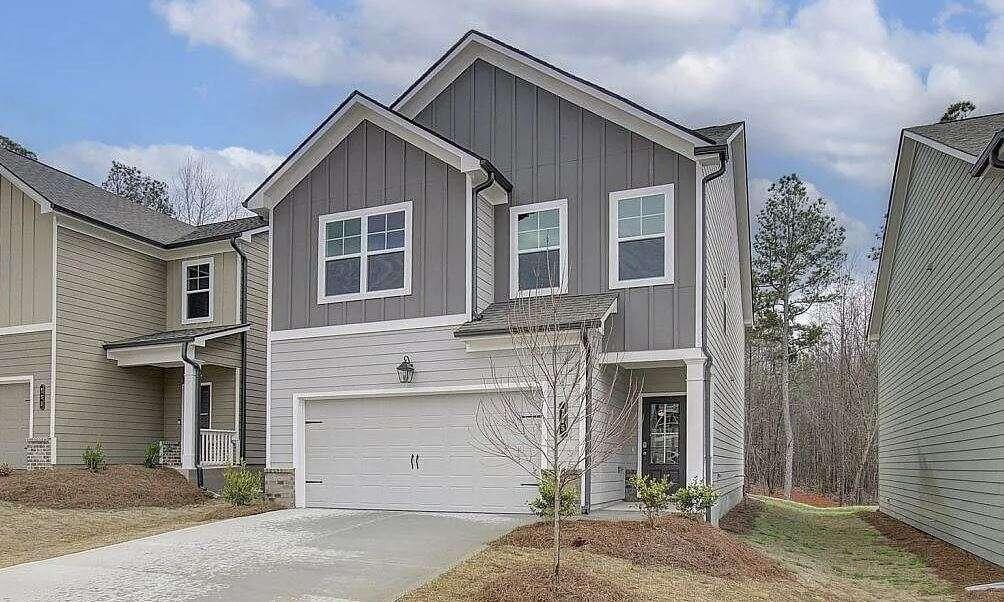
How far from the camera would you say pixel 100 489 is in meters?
15.6

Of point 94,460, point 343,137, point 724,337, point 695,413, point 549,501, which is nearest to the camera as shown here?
point 549,501

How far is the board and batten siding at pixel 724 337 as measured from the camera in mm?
14359

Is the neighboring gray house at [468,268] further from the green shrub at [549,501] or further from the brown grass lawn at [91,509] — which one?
the brown grass lawn at [91,509]

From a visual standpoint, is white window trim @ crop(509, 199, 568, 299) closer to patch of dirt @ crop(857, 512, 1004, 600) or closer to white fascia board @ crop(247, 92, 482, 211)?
white fascia board @ crop(247, 92, 482, 211)

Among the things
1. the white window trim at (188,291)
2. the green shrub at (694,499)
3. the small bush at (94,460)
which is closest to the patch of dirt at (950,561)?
the green shrub at (694,499)

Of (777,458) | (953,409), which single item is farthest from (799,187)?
(953,409)

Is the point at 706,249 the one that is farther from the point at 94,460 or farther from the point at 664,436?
the point at 94,460

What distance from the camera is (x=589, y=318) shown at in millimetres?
12125

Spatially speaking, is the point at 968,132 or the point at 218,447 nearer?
the point at 968,132

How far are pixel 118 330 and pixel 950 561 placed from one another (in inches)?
643

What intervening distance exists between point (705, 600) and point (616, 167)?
735 centimetres

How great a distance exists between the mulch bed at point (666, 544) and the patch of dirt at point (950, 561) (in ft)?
7.32

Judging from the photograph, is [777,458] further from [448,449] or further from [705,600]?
[705,600]

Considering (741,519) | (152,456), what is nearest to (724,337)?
(741,519)
